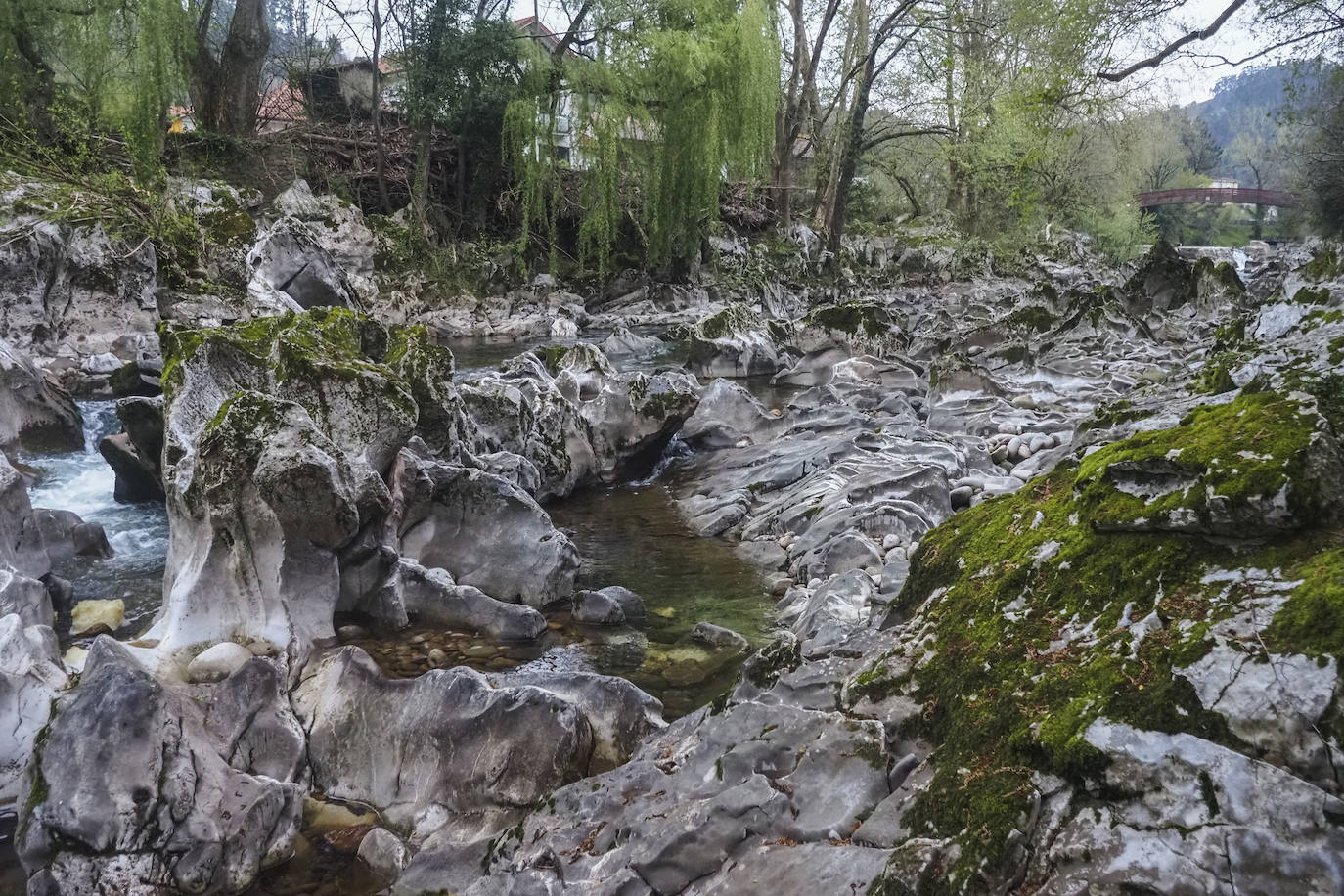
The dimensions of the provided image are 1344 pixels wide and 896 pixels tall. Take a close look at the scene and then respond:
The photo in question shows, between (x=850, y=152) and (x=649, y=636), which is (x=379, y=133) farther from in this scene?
(x=649, y=636)

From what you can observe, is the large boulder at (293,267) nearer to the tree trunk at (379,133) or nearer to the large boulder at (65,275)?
the large boulder at (65,275)

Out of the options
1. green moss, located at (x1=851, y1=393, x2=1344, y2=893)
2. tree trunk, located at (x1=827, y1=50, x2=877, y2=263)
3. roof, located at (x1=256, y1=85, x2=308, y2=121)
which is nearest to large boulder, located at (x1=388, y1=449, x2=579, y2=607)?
green moss, located at (x1=851, y1=393, x2=1344, y2=893)

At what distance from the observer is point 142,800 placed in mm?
2959

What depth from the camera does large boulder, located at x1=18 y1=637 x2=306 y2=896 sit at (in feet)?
9.37

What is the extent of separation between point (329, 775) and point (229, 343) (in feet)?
9.66

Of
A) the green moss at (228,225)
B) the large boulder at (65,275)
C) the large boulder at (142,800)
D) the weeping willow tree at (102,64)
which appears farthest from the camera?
the weeping willow tree at (102,64)

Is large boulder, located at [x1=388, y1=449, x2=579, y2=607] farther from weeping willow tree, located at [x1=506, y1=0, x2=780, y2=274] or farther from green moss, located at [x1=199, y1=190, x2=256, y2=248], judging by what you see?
weeping willow tree, located at [x1=506, y1=0, x2=780, y2=274]

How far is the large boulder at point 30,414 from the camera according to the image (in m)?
8.09

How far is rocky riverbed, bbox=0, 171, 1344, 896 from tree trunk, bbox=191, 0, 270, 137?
1394cm

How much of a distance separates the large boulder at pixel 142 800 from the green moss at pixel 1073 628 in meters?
2.21

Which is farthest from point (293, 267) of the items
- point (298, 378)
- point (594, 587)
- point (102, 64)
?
point (594, 587)

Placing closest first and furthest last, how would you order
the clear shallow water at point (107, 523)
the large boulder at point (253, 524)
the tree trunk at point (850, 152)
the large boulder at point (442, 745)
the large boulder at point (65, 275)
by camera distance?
the large boulder at point (442, 745), the large boulder at point (253, 524), the clear shallow water at point (107, 523), the large boulder at point (65, 275), the tree trunk at point (850, 152)

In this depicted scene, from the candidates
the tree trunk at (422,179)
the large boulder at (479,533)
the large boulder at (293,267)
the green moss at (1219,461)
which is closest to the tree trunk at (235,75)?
the tree trunk at (422,179)

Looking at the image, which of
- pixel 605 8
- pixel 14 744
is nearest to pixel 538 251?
pixel 605 8
